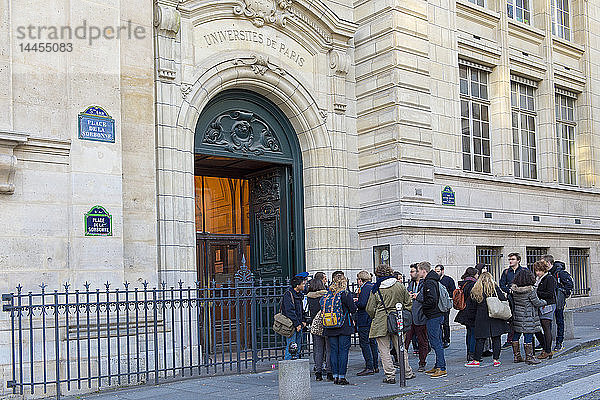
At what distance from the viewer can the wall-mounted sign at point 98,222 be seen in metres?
11.2

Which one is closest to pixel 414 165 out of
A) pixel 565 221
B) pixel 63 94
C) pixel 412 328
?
pixel 412 328

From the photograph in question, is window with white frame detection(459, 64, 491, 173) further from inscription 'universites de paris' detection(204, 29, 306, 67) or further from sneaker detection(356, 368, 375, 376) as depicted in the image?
sneaker detection(356, 368, 375, 376)

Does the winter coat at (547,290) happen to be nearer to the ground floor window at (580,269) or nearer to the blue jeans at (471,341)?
the blue jeans at (471,341)

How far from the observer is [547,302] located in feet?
39.6

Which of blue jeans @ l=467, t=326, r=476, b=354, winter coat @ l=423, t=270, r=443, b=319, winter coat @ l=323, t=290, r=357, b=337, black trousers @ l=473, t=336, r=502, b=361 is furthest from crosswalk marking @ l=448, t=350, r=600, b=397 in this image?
winter coat @ l=323, t=290, r=357, b=337

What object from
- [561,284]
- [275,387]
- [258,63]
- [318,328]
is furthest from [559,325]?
[258,63]

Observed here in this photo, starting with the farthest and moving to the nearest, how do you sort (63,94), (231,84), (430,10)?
1. (430,10)
2. (231,84)
3. (63,94)

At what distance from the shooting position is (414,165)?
15758 millimetres

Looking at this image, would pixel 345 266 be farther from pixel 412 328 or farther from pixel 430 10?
pixel 430 10

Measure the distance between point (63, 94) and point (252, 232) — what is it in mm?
6380

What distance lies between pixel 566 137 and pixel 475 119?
177 inches

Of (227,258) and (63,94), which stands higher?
(63,94)

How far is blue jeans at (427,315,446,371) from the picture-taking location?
1088 cm

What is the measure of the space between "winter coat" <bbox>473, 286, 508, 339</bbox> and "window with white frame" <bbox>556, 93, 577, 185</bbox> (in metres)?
10.1
